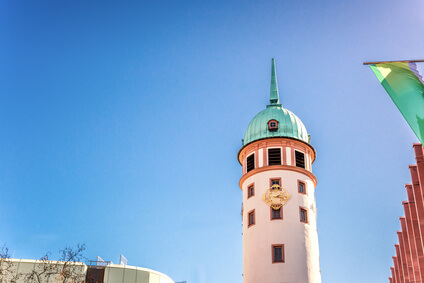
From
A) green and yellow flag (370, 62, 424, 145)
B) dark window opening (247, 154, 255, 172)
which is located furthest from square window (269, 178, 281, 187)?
green and yellow flag (370, 62, 424, 145)

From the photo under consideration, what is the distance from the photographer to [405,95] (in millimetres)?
28875

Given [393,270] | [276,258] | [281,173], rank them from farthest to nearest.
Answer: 1. [393,270]
2. [281,173]
3. [276,258]

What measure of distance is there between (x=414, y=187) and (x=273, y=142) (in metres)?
23.1

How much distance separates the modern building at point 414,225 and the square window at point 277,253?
1371 centimetres

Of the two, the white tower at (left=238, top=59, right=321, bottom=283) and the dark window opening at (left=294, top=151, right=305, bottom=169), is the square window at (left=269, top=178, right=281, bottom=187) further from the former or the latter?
the dark window opening at (left=294, top=151, right=305, bottom=169)

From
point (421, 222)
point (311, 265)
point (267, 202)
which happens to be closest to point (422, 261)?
point (421, 222)

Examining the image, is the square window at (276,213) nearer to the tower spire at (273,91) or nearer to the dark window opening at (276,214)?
the dark window opening at (276,214)

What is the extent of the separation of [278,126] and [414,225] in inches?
920

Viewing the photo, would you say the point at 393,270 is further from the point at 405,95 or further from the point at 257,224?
the point at 405,95

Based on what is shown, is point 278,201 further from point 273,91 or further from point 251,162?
point 273,91

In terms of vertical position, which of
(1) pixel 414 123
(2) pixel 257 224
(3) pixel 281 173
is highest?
(3) pixel 281 173

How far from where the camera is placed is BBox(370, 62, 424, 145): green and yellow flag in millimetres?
28219

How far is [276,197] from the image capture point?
7094cm

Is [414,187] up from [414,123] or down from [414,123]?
up
